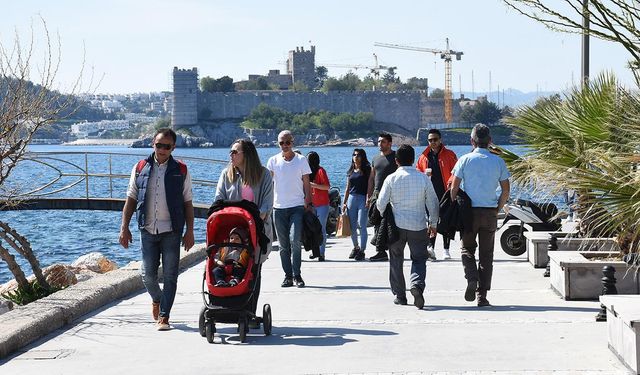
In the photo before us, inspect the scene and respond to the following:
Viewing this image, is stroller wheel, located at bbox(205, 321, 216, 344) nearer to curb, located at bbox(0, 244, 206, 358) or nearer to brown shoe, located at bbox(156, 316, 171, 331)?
brown shoe, located at bbox(156, 316, 171, 331)

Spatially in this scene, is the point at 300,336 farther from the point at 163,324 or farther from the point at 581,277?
the point at 581,277

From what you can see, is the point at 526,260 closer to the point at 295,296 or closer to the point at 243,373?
the point at 295,296

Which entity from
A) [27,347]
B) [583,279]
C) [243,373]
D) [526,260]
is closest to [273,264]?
[526,260]

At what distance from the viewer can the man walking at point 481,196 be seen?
36.2 ft

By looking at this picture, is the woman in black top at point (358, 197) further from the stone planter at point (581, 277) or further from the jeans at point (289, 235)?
the stone planter at point (581, 277)

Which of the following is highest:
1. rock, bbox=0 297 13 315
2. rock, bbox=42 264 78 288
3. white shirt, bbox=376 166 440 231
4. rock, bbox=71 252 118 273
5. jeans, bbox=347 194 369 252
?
white shirt, bbox=376 166 440 231

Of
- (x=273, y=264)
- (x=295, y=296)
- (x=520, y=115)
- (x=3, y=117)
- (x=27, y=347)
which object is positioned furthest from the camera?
(x=273, y=264)

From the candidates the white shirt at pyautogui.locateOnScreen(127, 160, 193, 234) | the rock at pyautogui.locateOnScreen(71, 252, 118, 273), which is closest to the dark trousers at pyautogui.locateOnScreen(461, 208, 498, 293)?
the white shirt at pyautogui.locateOnScreen(127, 160, 193, 234)

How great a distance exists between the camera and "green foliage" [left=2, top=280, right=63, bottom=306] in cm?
1470

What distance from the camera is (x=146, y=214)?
9844 millimetres

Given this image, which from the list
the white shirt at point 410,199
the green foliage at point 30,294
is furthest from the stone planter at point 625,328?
the green foliage at point 30,294

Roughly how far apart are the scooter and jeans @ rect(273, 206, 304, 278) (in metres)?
3.52

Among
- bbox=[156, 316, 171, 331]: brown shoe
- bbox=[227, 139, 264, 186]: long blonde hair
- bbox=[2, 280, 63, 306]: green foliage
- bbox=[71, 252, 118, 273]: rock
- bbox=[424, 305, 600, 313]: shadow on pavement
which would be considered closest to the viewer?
bbox=[156, 316, 171, 331]: brown shoe

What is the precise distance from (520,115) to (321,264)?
322cm
